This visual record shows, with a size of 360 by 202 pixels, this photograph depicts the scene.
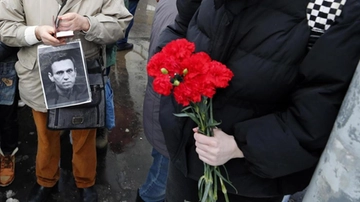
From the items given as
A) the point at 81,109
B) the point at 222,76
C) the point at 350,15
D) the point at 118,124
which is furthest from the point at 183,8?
the point at 118,124

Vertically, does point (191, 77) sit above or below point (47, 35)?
above

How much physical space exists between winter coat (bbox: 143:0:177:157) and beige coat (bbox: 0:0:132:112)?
29 centimetres

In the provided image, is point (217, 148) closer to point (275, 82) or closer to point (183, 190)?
point (275, 82)

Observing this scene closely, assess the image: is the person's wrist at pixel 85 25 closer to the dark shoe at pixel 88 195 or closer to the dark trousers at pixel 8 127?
the dark trousers at pixel 8 127

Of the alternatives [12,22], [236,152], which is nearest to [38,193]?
[12,22]

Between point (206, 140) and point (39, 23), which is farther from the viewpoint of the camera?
point (39, 23)

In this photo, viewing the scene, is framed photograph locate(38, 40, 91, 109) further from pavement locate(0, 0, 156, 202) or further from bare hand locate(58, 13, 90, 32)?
pavement locate(0, 0, 156, 202)

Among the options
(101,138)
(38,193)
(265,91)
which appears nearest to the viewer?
(265,91)

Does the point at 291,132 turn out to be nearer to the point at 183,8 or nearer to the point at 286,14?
the point at 286,14

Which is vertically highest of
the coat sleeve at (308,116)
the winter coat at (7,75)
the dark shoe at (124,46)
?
the coat sleeve at (308,116)

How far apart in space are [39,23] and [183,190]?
1.26m

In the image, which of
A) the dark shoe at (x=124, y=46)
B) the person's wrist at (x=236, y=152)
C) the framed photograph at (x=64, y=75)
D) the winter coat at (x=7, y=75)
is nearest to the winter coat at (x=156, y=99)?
the framed photograph at (x=64, y=75)

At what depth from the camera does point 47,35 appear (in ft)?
6.93

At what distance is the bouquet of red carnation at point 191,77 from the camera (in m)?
1.32
